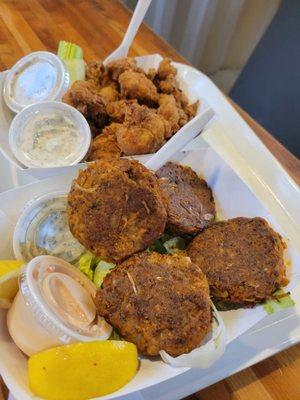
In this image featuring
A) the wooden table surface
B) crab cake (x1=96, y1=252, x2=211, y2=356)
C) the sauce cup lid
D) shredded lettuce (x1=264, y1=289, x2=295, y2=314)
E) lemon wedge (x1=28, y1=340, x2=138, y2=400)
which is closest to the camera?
lemon wedge (x1=28, y1=340, x2=138, y2=400)

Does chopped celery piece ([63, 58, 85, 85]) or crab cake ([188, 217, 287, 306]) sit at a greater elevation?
crab cake ([188, 217, 287, 306])

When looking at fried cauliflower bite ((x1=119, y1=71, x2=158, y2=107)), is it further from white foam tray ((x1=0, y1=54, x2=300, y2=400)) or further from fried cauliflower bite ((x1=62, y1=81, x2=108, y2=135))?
white foam tray ((x1=0, y1=54, x2=300, y2=400))

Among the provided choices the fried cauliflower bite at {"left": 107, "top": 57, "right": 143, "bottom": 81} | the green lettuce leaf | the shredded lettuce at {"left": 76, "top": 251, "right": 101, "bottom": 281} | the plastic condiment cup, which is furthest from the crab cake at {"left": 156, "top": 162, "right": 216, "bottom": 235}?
the fried cauliflower bite at {"left": 107, "top": 57, "right": 143, "bottom": 81}

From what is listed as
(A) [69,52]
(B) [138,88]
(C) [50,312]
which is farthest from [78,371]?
(A) [69,52]

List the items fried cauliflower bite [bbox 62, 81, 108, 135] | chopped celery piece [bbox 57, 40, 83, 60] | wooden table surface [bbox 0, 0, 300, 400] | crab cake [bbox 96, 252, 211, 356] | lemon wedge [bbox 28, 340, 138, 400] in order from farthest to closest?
1. wooden table surface [bbox 0, 0, 300, 400]
2. chopped celery piece [bbox 57, 40, 83, 60]
3. fried cauliflower bite [bbox 62, 81, 108, 135]
4. crab cake [bbox 96, 252, 211, 356]
5. lemon wedge [bbox 28, 340, 138, 400]

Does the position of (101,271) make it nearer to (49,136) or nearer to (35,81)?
(49,136)

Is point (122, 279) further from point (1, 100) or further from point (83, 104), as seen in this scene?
point (1, 100)

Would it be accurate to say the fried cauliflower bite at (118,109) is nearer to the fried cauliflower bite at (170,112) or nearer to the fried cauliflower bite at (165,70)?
the fried cauliflower bite at (170,112)
